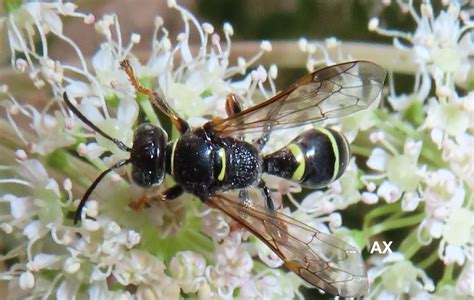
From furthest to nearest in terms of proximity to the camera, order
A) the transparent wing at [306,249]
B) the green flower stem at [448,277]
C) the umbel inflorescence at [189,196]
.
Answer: the green flower stem at [448,277]
the umbel inflorescence at [189,196]
the transparent wing at [306,249]

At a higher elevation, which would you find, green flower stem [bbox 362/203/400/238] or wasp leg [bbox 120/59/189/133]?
wasp leg [bbox 120/59/189/133]

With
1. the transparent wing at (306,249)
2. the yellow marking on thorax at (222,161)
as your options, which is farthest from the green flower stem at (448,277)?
the yellow marking on thorax at (222,161)

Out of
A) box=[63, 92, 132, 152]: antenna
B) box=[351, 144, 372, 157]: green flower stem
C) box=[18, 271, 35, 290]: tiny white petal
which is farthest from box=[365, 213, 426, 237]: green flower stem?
box=[18, 271, 35, 290]: tiny white petal

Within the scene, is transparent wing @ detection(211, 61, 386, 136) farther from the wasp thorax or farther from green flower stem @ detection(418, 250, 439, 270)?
green flower stem @ detection(418, 250, 439, 270)

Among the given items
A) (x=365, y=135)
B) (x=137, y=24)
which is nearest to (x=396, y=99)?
(x=365, y=135)

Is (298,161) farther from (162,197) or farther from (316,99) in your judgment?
(162,197)

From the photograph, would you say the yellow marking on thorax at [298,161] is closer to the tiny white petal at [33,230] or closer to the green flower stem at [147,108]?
the green flower stem at [147,108]

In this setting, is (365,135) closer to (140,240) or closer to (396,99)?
(396,99)
